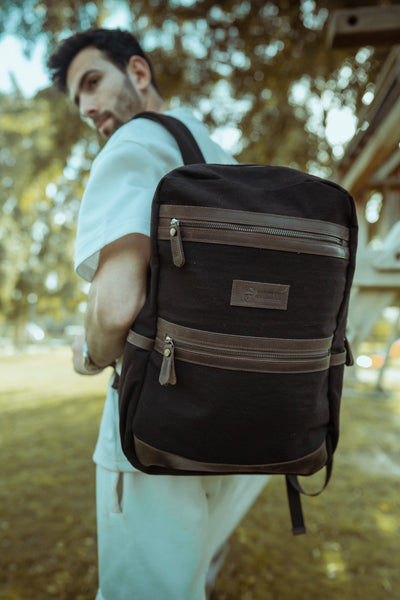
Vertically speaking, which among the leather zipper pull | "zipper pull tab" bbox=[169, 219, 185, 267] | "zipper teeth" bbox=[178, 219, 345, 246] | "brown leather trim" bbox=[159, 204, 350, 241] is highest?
"brown leather trim" bbox=[159, 204, 350, 241]

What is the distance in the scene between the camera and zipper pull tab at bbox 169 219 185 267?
3.21 ft

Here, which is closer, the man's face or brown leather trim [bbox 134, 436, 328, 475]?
brown leather trim [bbox 134, 436, 328, 475]

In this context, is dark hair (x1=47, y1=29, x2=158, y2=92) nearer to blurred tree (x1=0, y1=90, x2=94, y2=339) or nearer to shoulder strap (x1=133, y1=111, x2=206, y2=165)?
shoulder strap (x1=133, y1=111, x2=206, y2=165)

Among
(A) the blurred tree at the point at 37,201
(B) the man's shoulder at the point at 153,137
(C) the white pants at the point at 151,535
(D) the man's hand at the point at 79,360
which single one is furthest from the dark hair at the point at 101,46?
(A) the blurred tree at the point at 37,201

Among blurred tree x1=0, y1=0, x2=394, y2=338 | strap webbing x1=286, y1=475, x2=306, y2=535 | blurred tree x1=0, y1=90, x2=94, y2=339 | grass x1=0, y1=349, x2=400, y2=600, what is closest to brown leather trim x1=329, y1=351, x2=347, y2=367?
strap webbing x1=286, y1=475, x2=306, y2=535

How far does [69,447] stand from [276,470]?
15.5ft

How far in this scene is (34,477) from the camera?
4.29 meters

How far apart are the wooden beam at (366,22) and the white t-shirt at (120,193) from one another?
1.45 meters

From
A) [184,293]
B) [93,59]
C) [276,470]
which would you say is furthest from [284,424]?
[93,59]

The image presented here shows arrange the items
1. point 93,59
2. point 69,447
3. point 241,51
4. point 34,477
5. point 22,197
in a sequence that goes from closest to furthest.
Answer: point 93,59 < point 34,477 < point 241,51 < point 69,447 < point 22,197

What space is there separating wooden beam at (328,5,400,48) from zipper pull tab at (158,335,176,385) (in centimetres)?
190

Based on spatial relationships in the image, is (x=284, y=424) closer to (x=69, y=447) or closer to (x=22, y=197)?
(x=69, y=447)

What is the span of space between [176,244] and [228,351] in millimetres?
260

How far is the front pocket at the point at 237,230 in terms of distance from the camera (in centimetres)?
97
